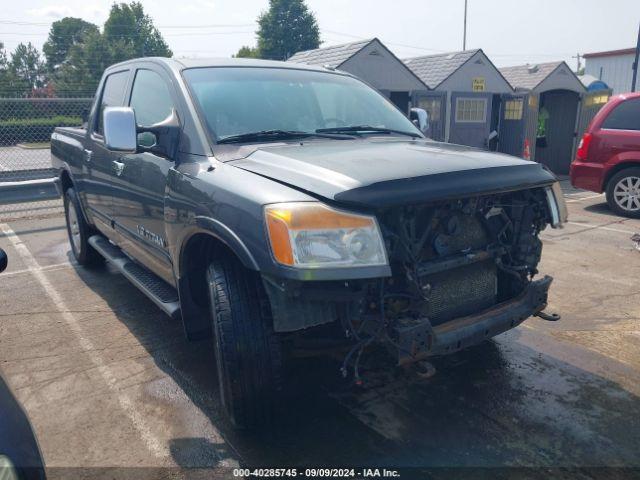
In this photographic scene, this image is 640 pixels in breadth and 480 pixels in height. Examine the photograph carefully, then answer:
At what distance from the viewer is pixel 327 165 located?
8.40ft

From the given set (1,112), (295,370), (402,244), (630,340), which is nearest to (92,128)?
(295,370)

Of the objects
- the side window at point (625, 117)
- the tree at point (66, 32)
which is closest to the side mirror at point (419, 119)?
the side window at point (625, 117)

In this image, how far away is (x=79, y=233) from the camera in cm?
557

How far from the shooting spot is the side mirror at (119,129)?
3096 mm

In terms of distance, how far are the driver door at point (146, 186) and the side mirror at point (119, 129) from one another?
9.8 inches

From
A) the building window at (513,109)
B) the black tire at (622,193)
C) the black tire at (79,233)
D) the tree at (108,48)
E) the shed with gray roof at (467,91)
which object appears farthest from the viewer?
the tree at (108,48)

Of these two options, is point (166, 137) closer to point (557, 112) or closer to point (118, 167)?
point (118, 167)

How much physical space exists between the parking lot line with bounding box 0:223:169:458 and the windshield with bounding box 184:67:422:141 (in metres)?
1.63

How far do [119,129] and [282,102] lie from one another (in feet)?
3.39

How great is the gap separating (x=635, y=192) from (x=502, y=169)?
682 centimetres

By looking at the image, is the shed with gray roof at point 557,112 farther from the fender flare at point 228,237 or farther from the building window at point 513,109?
the fender flare at point 228,237

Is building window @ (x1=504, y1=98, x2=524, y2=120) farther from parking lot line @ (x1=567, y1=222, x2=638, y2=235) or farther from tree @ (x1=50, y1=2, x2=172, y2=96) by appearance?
tree @ (x1=50, y1=2, x2=172, y2=96)

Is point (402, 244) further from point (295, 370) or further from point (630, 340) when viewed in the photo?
point (630, 340)

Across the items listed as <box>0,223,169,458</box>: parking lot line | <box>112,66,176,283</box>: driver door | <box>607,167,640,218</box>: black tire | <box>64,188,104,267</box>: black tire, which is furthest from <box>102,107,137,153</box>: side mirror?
<box>607,167,640,218</box>: black tire
